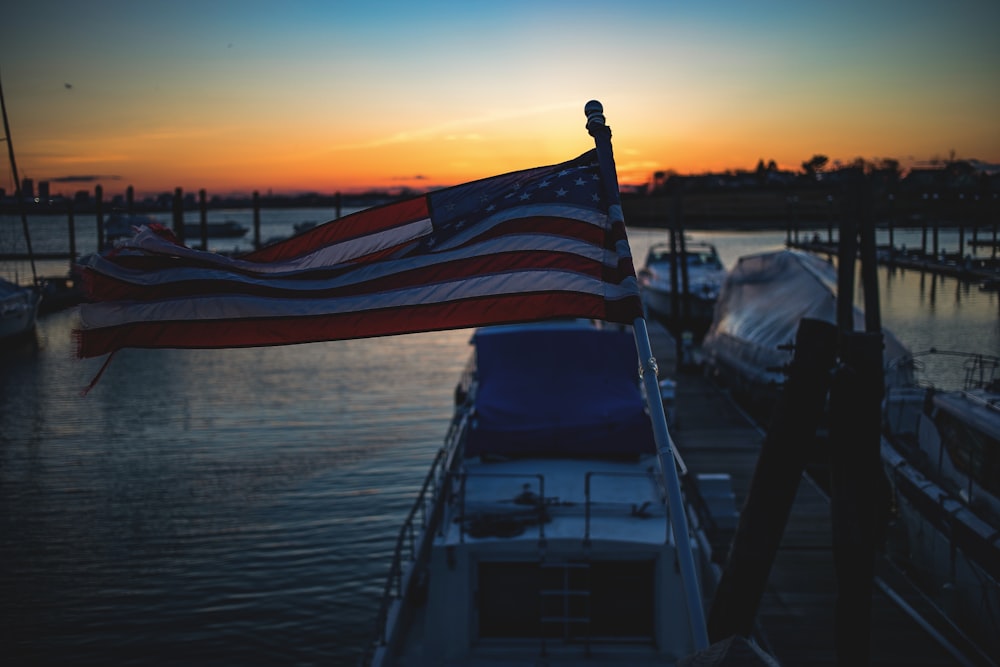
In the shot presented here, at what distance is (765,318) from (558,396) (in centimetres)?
1655

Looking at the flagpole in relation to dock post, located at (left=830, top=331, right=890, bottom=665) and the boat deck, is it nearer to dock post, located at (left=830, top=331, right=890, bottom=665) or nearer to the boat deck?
dock post, located at (left=830, top=331, right=890, bottom=665)

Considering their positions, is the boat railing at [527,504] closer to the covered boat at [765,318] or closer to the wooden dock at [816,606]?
the wooden dock at [816,606]

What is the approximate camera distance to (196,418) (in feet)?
91.1

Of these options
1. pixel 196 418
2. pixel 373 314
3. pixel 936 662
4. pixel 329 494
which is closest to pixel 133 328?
pixel 373 314

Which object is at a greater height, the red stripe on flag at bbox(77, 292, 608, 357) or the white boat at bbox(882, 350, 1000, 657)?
the red stripe on flag at bbox(77, 292, 608, 357)

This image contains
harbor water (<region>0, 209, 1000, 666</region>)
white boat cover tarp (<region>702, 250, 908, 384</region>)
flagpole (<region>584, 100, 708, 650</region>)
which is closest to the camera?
flagpole (<region>584, 100, 708, 650</region>)

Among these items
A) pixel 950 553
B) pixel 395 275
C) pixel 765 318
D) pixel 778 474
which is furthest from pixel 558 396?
pixel 765 318

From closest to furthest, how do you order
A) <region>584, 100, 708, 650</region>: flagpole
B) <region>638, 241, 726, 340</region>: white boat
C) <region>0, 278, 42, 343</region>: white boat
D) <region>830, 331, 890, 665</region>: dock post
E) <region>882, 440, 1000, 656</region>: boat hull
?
1. <region>584, 100, 708, 650</region>: flagpole
2. <region>830, 331, 890, 665</region>: dock post
3. <region>882, 440, 1000, 656</region>: boat hull
4. <region>0, 278, 42, 343</region>: white boat
5. <region>638, 241, 726, 340</region>: white boat

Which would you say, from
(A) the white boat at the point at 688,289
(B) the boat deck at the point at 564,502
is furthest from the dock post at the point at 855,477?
(A) the white boat at the point at 688,289

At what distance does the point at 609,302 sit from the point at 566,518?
5392 millimetres

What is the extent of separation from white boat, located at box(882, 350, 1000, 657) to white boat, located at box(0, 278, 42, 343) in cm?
3914

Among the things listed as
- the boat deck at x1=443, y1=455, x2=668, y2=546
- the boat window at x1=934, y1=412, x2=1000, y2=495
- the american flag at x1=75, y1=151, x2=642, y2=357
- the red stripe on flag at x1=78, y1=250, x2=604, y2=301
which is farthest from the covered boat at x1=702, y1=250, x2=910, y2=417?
Answer: the red stripe on flag at x1=78, y1=250, x2=604, y2=301

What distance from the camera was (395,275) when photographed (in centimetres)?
550

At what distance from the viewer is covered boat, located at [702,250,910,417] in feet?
81.0
